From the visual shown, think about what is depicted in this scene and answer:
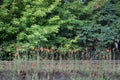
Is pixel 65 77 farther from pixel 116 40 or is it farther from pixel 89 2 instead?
pixel 89 2

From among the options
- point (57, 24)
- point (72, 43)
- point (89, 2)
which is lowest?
point (72, 43)

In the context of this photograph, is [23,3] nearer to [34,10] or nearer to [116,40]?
[34,10]

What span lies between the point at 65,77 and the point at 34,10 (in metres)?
3.98

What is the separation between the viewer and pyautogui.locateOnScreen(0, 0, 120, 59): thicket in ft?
32.8

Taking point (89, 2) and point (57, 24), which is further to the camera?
point (89, 2)

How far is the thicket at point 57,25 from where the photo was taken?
394 inches

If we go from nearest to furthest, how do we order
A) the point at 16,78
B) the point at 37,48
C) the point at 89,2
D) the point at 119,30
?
the point at 16,78 → the point at 37,48 → the point at 119,30 → the point at 89,2

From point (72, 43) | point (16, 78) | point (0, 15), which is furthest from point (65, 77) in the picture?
point (0, 15)

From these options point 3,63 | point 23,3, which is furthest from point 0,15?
point 3,63

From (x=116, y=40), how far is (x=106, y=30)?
21.9 inches

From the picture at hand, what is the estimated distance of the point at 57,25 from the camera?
405 inches

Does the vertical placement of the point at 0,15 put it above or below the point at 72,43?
above

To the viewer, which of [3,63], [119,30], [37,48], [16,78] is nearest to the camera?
[16,78]

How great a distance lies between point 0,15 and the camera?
10.2m
